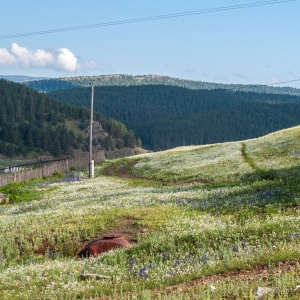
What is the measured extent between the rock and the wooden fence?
43.8m

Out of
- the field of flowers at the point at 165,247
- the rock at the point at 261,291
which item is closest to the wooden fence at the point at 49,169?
the field of flowers at the point at 165,247

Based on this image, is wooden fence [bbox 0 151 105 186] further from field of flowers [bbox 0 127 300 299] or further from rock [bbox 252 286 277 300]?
rock [bbox 252 286 277 300]

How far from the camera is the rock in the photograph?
9445 millimetres

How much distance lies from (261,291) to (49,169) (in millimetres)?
54362

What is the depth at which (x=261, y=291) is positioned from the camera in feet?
31.6

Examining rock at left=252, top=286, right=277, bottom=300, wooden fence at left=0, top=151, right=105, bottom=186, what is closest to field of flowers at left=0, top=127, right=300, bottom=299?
rock at left=252, top=286, right=277, bottom=300

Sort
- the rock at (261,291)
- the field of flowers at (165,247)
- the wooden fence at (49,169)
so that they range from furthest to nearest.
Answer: the wooden fence at (49,169), the field of flowers at (165,247), the rock at (261,291)

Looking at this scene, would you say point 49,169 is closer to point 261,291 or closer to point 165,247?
point 165,247

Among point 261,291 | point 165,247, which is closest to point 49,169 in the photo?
point 165,247

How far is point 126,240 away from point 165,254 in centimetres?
452

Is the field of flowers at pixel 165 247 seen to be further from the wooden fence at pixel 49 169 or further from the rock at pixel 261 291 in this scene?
the wooden fence at pixel 49 169

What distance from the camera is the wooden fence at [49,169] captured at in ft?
172

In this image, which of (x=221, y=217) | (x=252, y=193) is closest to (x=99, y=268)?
(x=221, y=217)

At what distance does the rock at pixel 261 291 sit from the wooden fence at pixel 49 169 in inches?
1723
